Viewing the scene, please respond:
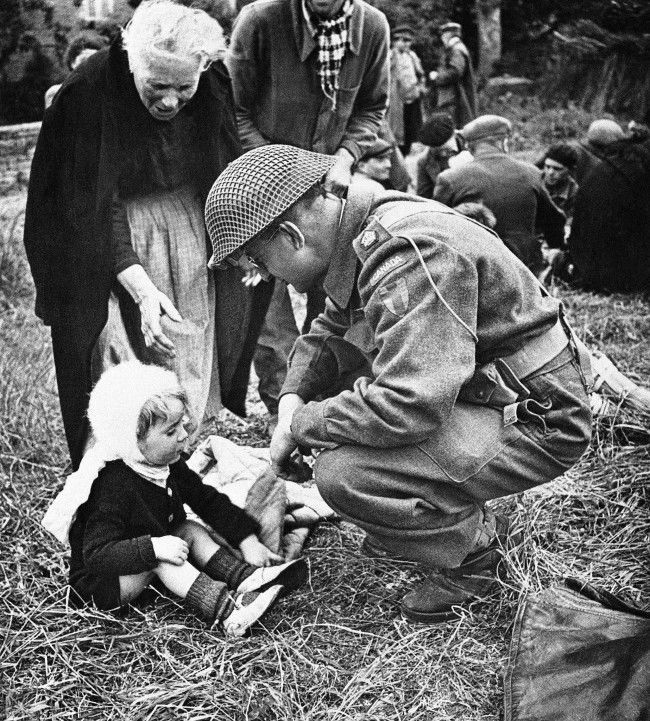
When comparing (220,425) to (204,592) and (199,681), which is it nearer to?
(204,592)

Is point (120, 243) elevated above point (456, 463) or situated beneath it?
elevated above

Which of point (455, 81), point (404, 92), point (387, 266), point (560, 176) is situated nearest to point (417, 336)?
point (387, 266)

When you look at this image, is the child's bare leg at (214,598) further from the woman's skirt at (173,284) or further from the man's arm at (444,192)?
the man's arm at (444,192)

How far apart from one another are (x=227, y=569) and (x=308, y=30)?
2.36 meters

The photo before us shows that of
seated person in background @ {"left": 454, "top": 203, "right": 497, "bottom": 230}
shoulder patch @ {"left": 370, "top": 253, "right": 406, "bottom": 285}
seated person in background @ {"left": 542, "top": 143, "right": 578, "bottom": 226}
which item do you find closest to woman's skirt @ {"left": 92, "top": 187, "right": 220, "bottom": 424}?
shoulder patch @ {"left": 370, "top": 253, "right": 406, "bottom": 285}

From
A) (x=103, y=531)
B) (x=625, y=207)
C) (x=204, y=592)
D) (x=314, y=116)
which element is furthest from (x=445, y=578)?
(x=625, y=207)

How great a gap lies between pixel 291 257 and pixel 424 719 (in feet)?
4.27

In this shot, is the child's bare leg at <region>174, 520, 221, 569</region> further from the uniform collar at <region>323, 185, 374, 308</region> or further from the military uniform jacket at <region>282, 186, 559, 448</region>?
the uniform collar at <region>323, 185, 374, 308</region>

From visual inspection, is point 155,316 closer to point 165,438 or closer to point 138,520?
point 165,438

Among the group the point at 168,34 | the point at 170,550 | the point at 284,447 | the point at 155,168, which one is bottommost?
the point at 170,550

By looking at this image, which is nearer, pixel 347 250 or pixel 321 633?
pixel 347 250

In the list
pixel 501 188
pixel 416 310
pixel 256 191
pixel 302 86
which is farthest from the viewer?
pixel 501 188

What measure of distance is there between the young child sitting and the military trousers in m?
0.45

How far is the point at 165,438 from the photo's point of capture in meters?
2.79
